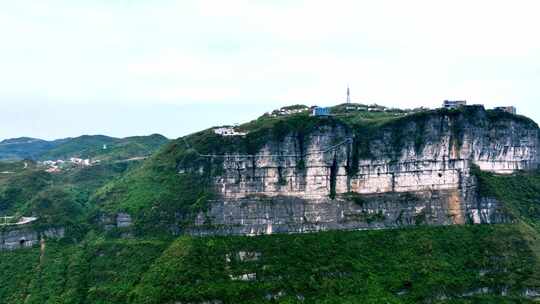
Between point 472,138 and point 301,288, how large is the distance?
104 feet

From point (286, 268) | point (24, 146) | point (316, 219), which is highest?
point (24, 146)

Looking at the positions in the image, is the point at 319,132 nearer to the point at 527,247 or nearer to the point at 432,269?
the point at 432,269

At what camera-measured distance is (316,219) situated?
234 feet

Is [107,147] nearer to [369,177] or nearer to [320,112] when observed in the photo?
[320,112]

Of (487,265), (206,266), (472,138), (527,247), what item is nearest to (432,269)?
(487,265)

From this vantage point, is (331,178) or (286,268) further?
(331,178)

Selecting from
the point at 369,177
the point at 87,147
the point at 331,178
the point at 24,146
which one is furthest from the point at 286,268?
the point at 24,146

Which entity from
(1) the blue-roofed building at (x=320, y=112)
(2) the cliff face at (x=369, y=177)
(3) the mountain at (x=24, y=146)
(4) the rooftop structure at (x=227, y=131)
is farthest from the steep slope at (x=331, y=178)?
(3) the mountain at (x=24, y=146)

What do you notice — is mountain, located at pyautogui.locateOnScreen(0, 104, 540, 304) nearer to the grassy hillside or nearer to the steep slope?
the steep slope

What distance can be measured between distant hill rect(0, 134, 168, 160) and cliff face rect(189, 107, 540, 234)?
51413 mm

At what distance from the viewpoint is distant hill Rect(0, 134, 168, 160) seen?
12144cm

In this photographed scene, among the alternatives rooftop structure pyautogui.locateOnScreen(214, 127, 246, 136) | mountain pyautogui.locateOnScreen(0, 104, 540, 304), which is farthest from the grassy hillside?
rooftop structure pyautogui.locateOnScreen(214, 127, 246, 136)

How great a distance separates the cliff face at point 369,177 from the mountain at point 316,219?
15 centimetres

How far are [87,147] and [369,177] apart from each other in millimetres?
94892
